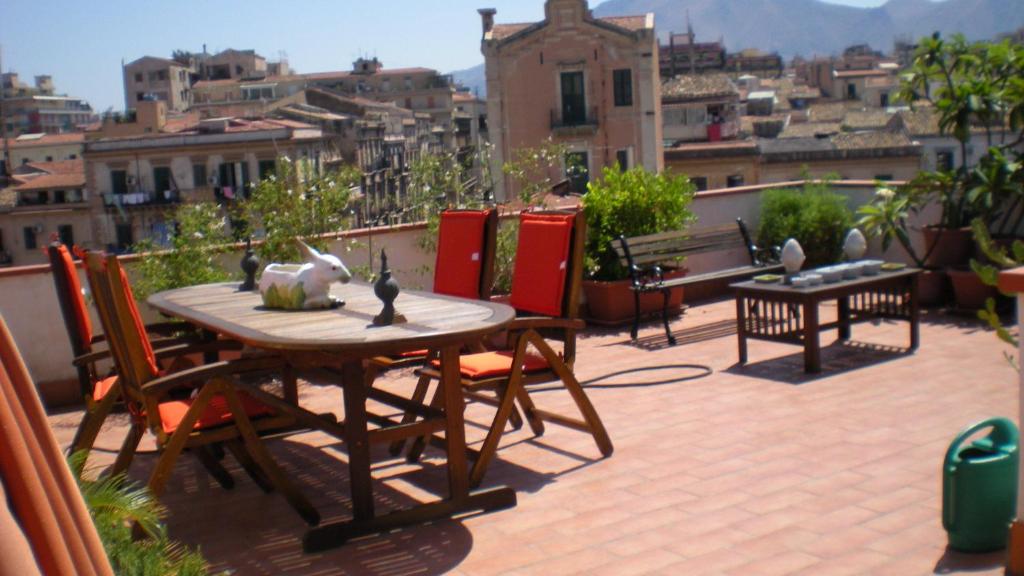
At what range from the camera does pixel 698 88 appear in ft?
137

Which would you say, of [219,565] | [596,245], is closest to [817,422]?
[219,565]

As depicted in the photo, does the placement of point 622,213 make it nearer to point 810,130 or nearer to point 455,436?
point 455,436

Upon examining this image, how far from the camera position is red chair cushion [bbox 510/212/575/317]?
523 cm

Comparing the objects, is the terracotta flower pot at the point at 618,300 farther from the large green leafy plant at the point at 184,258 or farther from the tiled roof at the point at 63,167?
the tiled roof at the point at 63,167

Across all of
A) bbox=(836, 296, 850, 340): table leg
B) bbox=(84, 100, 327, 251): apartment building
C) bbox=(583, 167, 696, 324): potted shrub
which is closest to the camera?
bbox=(836, 296, 850, 340): table leg

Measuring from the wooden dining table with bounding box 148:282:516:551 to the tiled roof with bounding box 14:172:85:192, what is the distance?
41.8 metres

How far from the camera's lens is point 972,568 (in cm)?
351

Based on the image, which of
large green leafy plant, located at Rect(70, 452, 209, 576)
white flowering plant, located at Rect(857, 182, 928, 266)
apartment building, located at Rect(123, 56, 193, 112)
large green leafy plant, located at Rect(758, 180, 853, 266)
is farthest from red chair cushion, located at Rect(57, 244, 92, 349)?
apartment building, located at Rect(123, 56, 193, 112)

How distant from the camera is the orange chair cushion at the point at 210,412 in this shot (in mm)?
4316

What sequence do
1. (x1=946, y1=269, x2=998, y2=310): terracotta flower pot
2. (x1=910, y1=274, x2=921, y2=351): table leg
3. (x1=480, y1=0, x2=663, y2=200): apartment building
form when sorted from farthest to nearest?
(x1=480, y1=0, x2=663, y2=200): apartment building
(x1=946, y1=269, x2=998, y2=310): terracotta flower pot
(x1=910, y1=274, x2=921, y2=351): table leg

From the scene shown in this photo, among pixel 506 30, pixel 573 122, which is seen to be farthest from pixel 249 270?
pixel 506 30

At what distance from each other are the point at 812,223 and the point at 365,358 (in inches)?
231

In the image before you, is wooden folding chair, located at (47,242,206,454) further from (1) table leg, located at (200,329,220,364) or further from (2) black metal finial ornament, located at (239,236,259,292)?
(2) black metal finial ornament, located at (239,236,259,292)

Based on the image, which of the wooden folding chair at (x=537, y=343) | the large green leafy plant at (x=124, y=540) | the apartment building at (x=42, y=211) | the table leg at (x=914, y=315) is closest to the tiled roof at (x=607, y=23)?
the apartment building at (x=42, y=211)
